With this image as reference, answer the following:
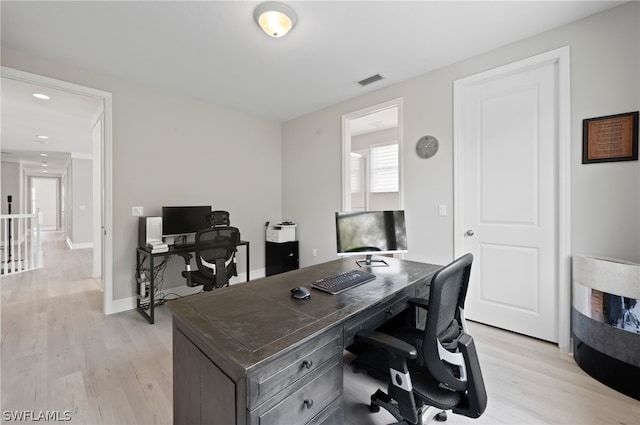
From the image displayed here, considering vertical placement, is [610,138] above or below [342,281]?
above

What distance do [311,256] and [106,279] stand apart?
8.83ft

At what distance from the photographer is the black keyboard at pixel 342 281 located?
151cm

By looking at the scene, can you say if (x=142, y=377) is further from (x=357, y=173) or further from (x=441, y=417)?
(x=357, y=173)

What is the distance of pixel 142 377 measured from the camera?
1.91 metres

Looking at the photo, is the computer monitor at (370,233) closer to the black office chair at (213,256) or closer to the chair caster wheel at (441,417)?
the chair caster wheel at (441,417)

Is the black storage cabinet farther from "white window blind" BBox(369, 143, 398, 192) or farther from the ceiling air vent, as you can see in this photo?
the ceiling air vent

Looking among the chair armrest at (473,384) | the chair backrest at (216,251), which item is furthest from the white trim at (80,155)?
the chair armrest at (473,384)

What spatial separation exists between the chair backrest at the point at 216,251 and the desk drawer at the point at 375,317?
78.1 inches

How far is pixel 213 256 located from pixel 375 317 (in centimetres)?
204

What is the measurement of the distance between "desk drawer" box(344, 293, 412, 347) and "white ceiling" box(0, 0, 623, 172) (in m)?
2.13

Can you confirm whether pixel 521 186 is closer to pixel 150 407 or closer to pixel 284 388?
pixel 284 388

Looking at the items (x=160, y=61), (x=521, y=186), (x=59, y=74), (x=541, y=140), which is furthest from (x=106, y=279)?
(x=541, y=140)

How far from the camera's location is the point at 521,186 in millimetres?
2492

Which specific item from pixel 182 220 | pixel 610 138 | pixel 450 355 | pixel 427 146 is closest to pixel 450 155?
pixel 427 146
